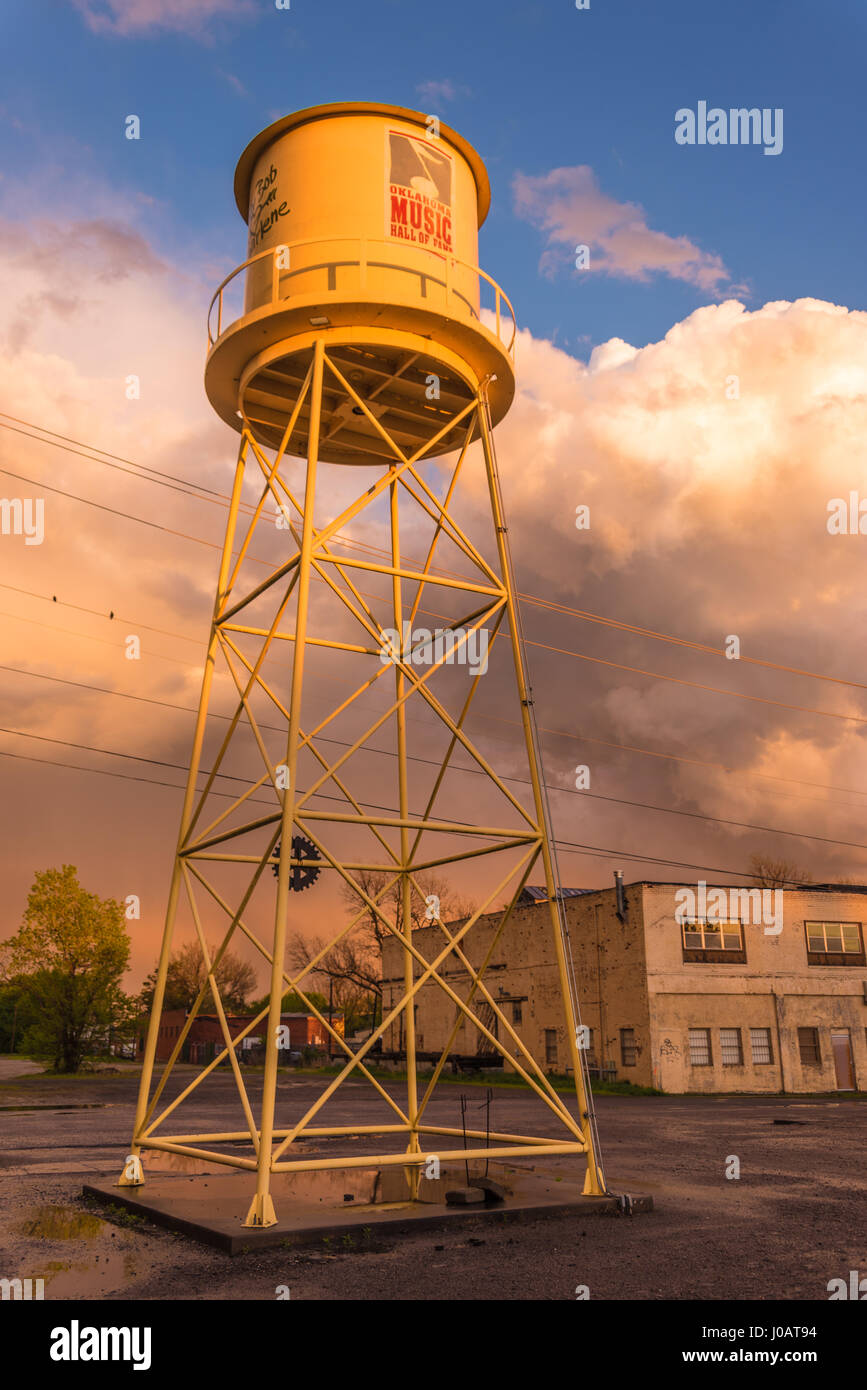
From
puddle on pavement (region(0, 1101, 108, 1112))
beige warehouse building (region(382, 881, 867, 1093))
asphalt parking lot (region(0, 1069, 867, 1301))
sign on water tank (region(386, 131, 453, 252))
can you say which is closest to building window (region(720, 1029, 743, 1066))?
beige warehouse building (region(382, 881, 867, 1093))

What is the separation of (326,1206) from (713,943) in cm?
2988

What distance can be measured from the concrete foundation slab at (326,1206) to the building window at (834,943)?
98.3ft

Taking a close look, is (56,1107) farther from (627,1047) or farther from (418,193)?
(418,193)

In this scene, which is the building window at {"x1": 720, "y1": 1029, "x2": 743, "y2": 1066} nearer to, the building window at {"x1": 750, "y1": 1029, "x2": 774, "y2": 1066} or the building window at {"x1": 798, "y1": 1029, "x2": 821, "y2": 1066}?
the building window at {"x1": 750, "y1": 1029, "x2": 774, "y2": 1066}

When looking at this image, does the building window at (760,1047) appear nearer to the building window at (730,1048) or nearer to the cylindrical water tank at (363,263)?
the building window at (730,1048)

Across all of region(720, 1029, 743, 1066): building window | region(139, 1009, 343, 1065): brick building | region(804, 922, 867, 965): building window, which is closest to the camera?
region(720, 1029, 743, 1066): building window

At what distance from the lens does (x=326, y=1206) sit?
8.81 metres

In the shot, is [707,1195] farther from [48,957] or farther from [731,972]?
[48,957]

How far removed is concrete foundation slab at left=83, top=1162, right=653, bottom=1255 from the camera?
7.69 m

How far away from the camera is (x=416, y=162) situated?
11297mm

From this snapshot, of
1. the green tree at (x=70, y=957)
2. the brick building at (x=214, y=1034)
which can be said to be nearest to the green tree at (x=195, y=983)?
the brick building at (x=214, y=1034)

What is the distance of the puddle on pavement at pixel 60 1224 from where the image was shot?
806 cm

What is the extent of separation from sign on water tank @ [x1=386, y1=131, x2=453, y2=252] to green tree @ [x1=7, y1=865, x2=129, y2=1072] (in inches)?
1508
